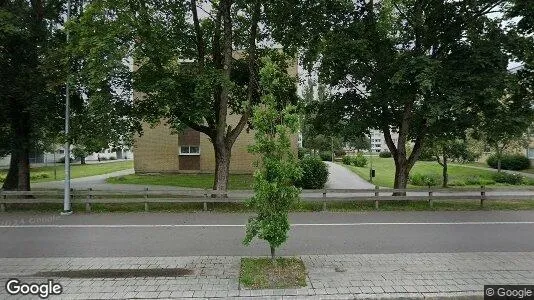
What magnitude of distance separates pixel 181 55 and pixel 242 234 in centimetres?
827

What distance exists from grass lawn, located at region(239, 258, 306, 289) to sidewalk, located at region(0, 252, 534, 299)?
147mm

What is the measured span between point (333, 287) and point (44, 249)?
254 inches

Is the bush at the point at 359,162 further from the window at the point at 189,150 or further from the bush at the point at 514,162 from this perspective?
the window at the point at 189,150

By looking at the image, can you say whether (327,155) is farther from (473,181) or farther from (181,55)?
(181,55)

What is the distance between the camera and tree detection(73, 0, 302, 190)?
1269 cm

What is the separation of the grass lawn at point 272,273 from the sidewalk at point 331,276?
0.15 metres

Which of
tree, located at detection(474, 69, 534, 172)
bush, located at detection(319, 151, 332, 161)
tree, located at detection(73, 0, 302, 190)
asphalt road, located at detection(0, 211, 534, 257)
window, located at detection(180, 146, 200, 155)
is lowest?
asphalt road, located at detection(0, 211, 534, 257)

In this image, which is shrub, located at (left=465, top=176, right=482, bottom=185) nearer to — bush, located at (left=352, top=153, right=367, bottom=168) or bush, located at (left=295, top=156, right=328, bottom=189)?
bush, located at (left=295, top=156, right=328, bottom=189)

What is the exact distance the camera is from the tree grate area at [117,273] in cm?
655

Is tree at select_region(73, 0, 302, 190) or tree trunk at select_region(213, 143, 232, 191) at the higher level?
tree at select_region(73, 0, 302, 190)

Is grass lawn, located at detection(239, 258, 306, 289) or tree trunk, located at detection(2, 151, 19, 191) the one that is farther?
tree trunk, located at detection(2, 151, 19, 191)

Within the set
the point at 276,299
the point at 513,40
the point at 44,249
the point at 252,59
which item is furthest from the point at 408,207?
the point at 44,249

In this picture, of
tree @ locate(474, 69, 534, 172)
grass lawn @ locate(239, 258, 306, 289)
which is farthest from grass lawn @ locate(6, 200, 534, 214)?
grass lawn @ locate(239, 258, 306, 289)

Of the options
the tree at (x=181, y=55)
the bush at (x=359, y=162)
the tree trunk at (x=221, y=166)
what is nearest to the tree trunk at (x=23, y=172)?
the tree at (x=181, y=55)
